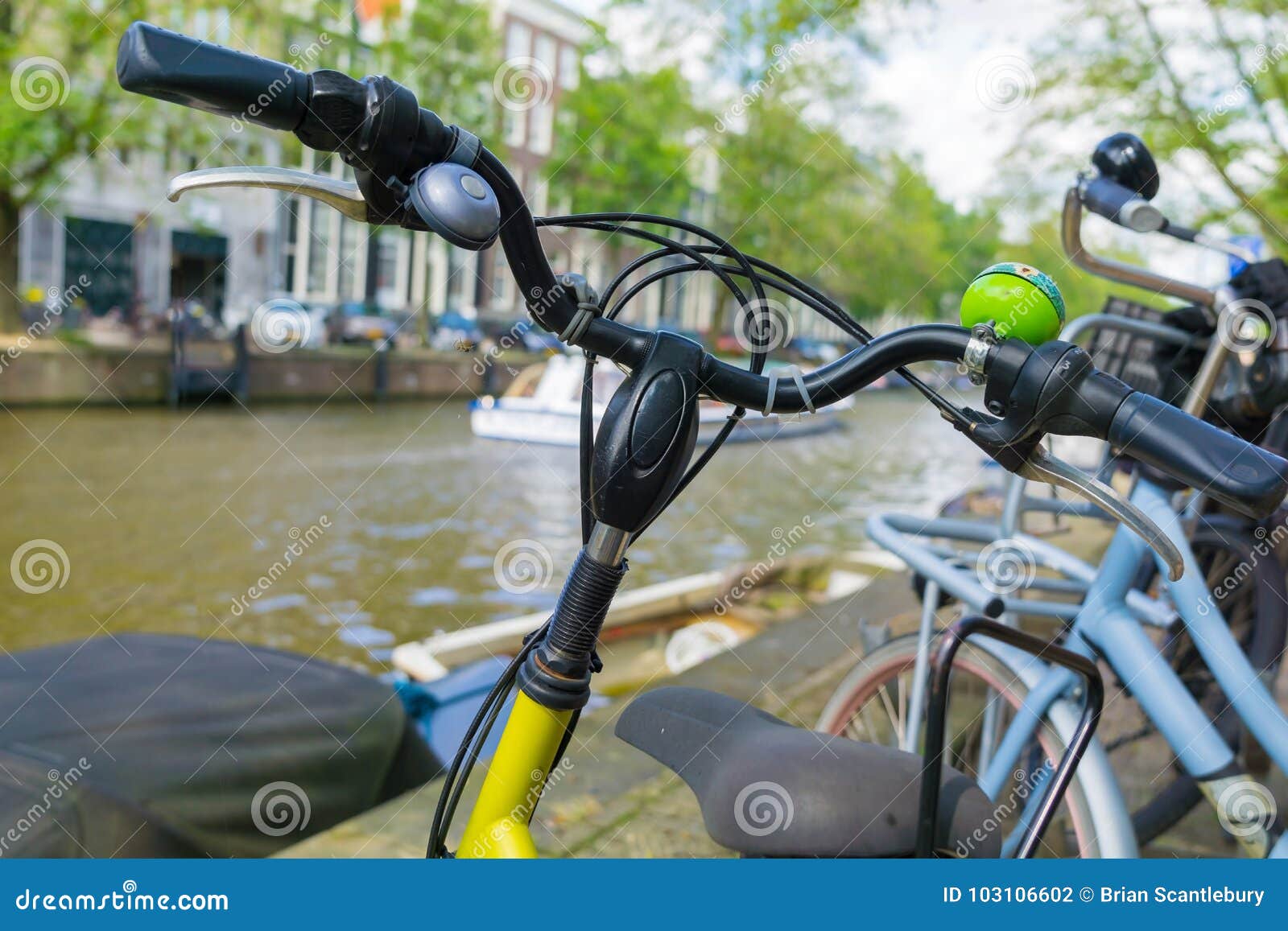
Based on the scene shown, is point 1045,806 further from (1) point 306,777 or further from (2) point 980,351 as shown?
(1) point 306,777

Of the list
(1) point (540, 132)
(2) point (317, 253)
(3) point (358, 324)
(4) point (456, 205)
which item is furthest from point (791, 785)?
(1) point (540, 132)

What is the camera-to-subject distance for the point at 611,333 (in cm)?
107

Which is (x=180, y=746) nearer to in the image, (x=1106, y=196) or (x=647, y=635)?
(x=1106, y=196)

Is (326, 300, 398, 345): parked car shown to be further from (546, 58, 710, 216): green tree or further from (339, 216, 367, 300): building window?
(546, 58, 710, 216): green tree

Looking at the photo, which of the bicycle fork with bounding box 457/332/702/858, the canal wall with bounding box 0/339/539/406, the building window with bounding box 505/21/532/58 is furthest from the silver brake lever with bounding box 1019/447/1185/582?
the building window with bounding box 505/21/532/58

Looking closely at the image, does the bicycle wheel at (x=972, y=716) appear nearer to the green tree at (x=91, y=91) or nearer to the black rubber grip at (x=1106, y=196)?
the black rubber grip at (x=1106, y=196)

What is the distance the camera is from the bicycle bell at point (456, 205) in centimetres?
91

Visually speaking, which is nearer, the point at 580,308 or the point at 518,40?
the point at 580,308

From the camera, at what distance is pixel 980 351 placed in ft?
3.18

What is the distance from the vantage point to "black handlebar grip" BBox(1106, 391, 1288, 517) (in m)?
0.87

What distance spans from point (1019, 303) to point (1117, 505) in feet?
0.65
